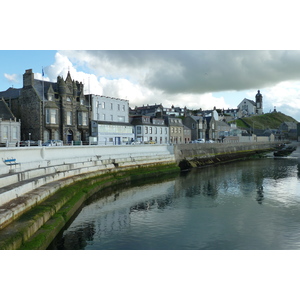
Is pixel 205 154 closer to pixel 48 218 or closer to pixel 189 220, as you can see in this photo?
pixel 189 220

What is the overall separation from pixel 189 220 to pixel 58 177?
535 inches

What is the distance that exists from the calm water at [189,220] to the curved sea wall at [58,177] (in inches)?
57.1

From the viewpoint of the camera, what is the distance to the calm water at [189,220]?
16.9 meters

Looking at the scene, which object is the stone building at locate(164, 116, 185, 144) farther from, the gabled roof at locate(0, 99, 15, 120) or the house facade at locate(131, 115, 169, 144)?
the gabled roof at locate(0, 99, 15, 120)

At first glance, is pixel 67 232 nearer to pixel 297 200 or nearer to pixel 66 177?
pixel 66 177

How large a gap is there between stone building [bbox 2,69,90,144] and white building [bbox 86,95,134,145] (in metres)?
3.58

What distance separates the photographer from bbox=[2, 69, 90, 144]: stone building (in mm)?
50156

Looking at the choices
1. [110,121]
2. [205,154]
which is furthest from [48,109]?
[205,154]

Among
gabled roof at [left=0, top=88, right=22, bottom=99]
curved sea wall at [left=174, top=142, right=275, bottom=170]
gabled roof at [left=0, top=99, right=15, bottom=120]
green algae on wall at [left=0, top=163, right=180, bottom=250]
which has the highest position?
gabled roof at [left=0, top=88, right=22, bottom=99]

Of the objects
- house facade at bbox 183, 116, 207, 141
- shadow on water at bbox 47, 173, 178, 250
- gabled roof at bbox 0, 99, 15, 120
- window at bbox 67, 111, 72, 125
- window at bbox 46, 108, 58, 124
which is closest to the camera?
shadow on water at bbox 47, 173, 178, 250

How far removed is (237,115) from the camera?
193 meters

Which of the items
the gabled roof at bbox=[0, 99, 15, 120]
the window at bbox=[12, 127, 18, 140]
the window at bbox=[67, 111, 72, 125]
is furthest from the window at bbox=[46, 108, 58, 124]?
the window at bbox=[12, 127, 18, 140]

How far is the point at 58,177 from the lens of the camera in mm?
28172

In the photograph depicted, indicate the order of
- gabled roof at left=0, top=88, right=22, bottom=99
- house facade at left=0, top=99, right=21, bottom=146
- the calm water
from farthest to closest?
gabled roof at left=0, top=88, right=22, bottom=99, house facade at left=0, top=99, right=21, bottom=146, the calm water
